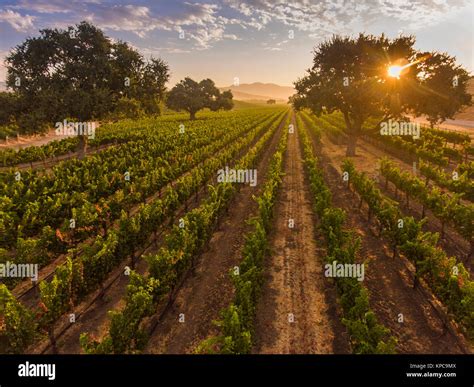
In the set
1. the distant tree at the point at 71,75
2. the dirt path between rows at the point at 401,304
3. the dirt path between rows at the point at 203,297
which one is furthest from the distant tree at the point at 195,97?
the dirt path between rows at the point at 401,304

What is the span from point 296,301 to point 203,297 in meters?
3.30

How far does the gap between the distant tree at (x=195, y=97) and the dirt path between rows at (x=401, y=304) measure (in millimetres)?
74973

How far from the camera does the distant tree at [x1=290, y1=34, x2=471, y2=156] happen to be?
98.7ft

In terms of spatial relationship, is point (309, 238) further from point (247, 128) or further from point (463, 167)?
point (247, 128)

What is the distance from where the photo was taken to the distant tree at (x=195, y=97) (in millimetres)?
83750

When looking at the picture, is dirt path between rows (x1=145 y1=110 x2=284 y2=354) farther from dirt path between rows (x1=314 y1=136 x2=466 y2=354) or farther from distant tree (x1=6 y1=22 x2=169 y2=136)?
distant tree (x1=6 y1=22 x2=169 y2=136)

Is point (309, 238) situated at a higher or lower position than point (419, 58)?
lower

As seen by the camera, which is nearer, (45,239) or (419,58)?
(45,239)

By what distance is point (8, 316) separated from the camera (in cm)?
753

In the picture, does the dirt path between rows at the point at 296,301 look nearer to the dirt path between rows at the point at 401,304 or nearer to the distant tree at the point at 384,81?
the dirt path between rows at the point at 401,304

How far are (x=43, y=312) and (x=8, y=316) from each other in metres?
0.99

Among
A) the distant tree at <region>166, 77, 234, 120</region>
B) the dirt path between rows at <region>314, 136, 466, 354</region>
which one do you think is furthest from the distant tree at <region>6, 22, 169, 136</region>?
the distant tree at <region>166, 77, 234, 120</region>
